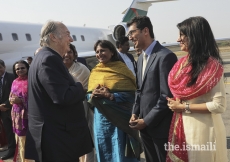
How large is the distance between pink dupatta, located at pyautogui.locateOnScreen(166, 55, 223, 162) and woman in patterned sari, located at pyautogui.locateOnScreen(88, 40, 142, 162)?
3.18ft

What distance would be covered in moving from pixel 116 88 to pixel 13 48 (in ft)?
34.1

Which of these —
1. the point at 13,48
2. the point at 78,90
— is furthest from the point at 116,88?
the point at 13,48

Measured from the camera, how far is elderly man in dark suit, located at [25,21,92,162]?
7.30ft

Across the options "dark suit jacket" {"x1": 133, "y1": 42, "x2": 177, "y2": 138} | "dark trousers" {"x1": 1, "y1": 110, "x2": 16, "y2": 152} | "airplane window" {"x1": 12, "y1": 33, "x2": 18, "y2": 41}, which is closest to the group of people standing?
"dark suit jacket" {"x1": 133, "y1": 42, "x2": 177, "y2": 138}

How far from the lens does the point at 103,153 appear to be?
348 cm

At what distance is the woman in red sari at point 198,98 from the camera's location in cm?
214

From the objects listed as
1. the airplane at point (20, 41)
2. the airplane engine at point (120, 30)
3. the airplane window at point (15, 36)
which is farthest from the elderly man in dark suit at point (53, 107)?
the airplane engine at point (120, 30)

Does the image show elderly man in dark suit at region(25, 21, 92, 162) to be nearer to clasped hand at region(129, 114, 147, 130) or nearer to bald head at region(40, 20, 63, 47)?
bald head at region(40, 20, 63, 47)

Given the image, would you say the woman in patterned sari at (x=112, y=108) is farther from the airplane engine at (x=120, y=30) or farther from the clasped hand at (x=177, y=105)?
the airplane engine at (x=120, y=30)

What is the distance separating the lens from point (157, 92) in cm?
267

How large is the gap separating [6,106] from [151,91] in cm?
323

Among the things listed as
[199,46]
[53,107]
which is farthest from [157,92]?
[53,107]

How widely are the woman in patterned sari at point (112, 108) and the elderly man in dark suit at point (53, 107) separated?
907 millimetres

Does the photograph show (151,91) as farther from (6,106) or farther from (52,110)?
(6,106)
